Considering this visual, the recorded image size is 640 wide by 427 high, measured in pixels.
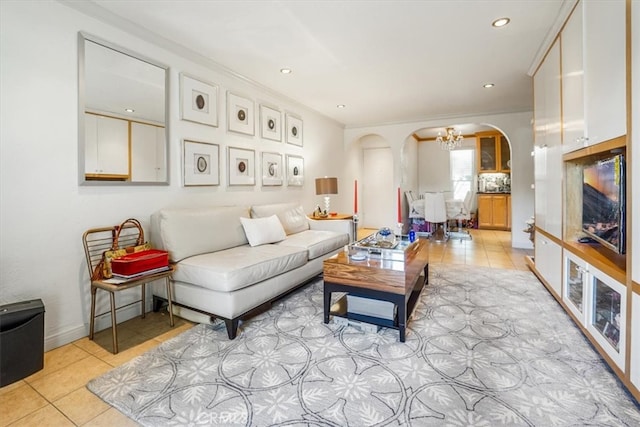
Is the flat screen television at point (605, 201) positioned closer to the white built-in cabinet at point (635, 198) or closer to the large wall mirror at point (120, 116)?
the white built-in cabinet at point (635, 198)

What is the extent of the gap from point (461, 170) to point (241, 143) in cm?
672

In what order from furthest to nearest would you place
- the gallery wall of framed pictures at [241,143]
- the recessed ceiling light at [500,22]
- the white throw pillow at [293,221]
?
the white throw pillow at [293,221] → the gallery wall of framed pictures at [241,143] → the recessed ceiling light at [500,22]

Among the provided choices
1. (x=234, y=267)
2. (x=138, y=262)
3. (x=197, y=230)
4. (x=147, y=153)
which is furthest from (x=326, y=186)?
(x=138, y=262)

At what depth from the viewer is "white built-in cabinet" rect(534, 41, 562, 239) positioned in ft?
8.62

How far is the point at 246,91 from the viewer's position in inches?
150

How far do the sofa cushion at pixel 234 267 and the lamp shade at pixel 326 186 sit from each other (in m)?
2.16

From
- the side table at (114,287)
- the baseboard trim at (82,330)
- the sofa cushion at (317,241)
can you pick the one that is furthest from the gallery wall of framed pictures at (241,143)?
the baseboard trim at (82,330)

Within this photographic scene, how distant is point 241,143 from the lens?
375 cm

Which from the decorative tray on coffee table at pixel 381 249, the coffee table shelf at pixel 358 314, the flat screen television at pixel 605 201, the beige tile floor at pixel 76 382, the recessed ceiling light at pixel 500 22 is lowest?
the beige tile floor at pixel 76 382

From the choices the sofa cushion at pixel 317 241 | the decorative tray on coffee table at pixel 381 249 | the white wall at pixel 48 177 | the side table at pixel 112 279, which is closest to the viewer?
the white wall at pixel 48 177

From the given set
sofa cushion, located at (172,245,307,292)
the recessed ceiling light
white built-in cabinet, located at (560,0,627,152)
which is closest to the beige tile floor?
sofa cushion, located at (172,245,307,292)

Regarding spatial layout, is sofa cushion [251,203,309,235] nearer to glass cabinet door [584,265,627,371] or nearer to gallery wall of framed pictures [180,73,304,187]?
gallery wall of framed pictures [180,73,304,187]

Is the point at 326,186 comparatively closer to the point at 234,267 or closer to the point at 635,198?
the point at 234,267

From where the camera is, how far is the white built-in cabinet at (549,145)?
2.63 meters
